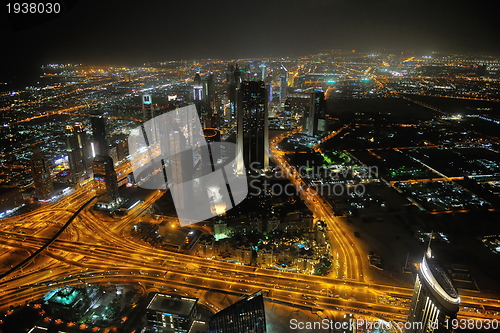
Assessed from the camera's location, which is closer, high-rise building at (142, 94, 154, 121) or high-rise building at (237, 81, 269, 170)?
high-rise building at (237, 81, 269, 170)

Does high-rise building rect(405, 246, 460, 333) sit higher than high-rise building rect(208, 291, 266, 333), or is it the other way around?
high-rise building rect(405, 246, 460, 333)

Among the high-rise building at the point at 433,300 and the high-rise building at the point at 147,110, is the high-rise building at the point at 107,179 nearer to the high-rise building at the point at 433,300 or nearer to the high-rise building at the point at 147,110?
the high-rise building at the point at 147,110

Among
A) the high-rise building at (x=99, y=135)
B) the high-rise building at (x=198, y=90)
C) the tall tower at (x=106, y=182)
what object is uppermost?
the high-rise building at (x=198, y=90)

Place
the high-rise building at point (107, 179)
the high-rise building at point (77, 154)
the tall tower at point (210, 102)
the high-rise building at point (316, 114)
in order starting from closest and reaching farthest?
the high-rise building at point (107, 179) < the high-rise building at point (77, 154) < the tall tower at point (210, 102) < the high-rise building at point (316, 114)

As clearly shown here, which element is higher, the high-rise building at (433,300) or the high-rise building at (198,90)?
the high-rise building at (198,90)

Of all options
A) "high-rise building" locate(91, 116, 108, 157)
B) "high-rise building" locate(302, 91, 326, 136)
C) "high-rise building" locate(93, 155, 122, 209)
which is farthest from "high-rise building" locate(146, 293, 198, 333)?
"high-rise building" locate(302, 91, 326, 136)

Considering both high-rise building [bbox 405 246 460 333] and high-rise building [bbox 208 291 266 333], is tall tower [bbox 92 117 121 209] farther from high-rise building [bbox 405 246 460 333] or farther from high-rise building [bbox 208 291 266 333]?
high-rise building [bbox 405 246 460 333]

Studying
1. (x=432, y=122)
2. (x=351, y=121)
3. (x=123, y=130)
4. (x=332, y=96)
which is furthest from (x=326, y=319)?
(x=332, y=96)

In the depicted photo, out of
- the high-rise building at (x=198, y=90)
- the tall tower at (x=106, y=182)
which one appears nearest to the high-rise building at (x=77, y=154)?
the tall tower at (x=106, y=182)
